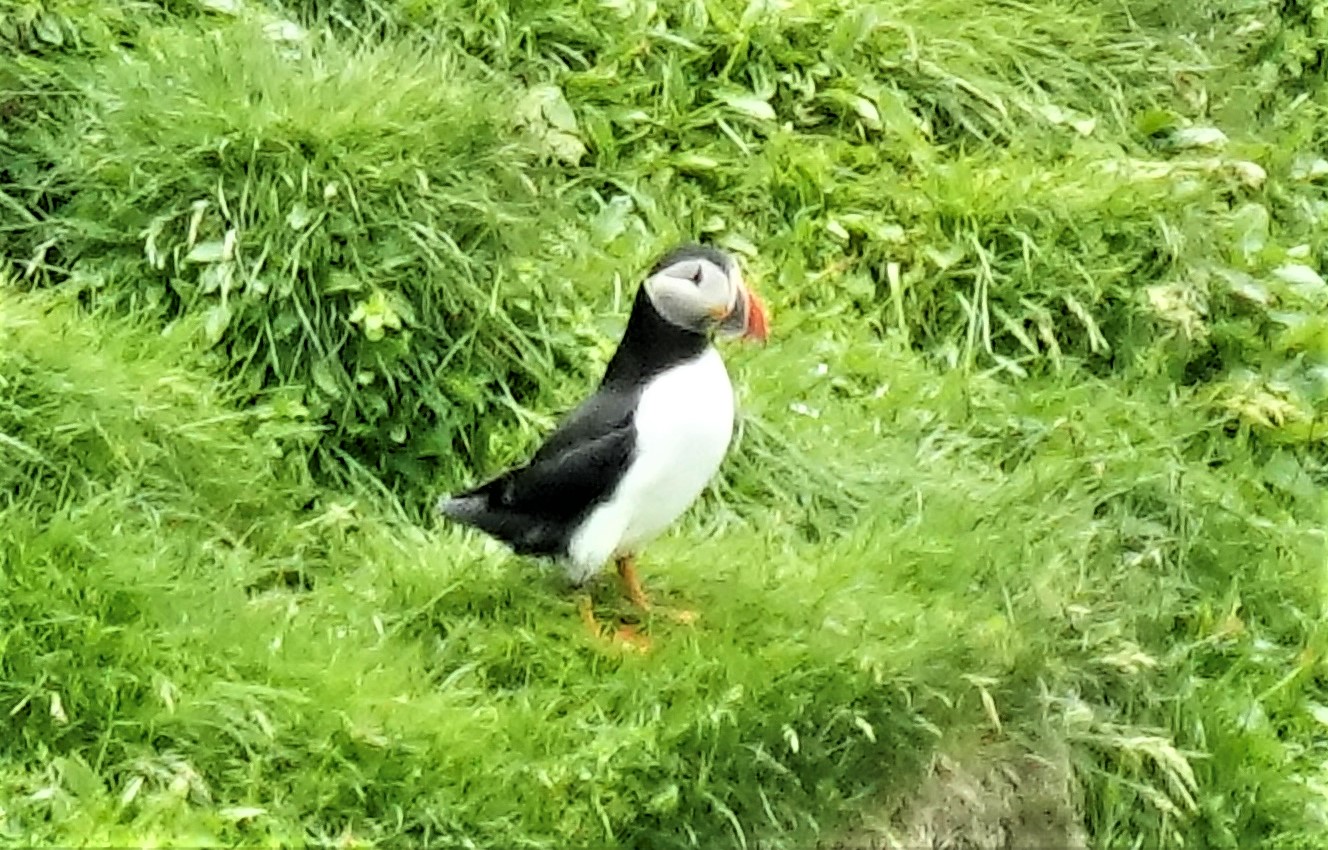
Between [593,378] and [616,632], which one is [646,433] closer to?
[616,632]

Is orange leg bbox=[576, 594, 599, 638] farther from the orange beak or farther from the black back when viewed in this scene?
the orange beak

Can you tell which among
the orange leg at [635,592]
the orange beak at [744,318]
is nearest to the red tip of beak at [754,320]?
the orange beak at [744,318]

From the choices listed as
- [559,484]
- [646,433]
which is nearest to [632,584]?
[559,484]

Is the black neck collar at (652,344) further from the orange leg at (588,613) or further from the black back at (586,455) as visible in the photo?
the orange leg at (588,613)

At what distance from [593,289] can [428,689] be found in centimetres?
131

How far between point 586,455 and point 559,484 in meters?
0.07

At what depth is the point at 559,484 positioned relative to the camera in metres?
3.51

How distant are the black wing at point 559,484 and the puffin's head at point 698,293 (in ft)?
0.54

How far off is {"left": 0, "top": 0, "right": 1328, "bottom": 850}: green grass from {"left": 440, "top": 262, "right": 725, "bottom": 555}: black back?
180 millimetres

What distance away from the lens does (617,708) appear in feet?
11.4

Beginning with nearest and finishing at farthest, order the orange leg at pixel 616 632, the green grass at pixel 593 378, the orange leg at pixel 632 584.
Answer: the green grass at pixel 593 378
the orange leg at pixel 616 632
the orange leg at pixel 632 584

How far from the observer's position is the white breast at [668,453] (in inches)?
134

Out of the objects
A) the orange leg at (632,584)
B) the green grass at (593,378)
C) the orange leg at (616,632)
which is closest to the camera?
the green grass at (593,378)

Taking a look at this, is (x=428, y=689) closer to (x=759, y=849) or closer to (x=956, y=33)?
(x=759, y=849)
